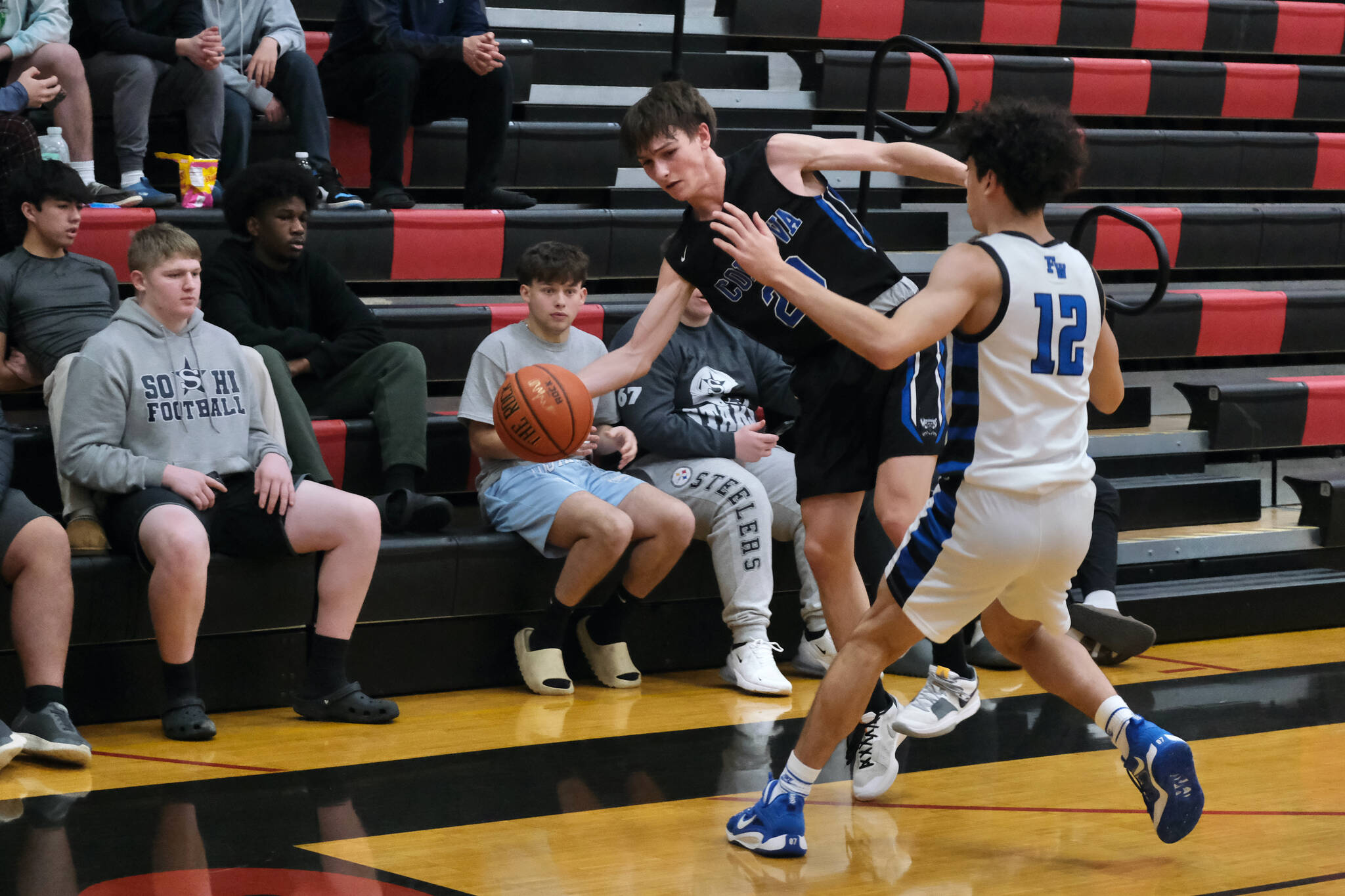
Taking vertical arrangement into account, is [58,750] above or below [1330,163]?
below

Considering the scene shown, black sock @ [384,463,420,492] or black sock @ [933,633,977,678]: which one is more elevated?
black sock @ [384,463,420,492]

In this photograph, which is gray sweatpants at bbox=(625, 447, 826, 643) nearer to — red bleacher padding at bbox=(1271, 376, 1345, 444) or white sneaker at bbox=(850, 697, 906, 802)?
white sneaker at bbox=(850, 697, 906, 802)

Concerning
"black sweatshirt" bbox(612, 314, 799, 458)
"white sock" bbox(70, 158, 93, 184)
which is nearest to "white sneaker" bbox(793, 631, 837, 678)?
"black sweatshirt" bbox(612, 314, 799, 458)

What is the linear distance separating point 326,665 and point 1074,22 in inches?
190

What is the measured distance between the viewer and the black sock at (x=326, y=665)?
144 inches

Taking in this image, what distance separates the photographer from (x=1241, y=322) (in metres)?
5.82

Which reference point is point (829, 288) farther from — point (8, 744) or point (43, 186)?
point (43, 186)

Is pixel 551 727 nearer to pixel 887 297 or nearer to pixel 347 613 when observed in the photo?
pixel 347 613

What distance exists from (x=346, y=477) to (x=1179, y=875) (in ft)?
8.36

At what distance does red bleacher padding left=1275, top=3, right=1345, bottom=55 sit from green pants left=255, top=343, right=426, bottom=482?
5.02 m

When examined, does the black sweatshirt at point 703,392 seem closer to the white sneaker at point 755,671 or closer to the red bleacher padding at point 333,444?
the white sneaker at point 755,671

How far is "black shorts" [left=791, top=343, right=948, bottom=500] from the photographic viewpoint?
124 inches

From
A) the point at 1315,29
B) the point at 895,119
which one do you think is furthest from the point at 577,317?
the point at 1315,29

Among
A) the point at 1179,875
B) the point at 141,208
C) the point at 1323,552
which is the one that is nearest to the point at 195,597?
the point at 141,208
